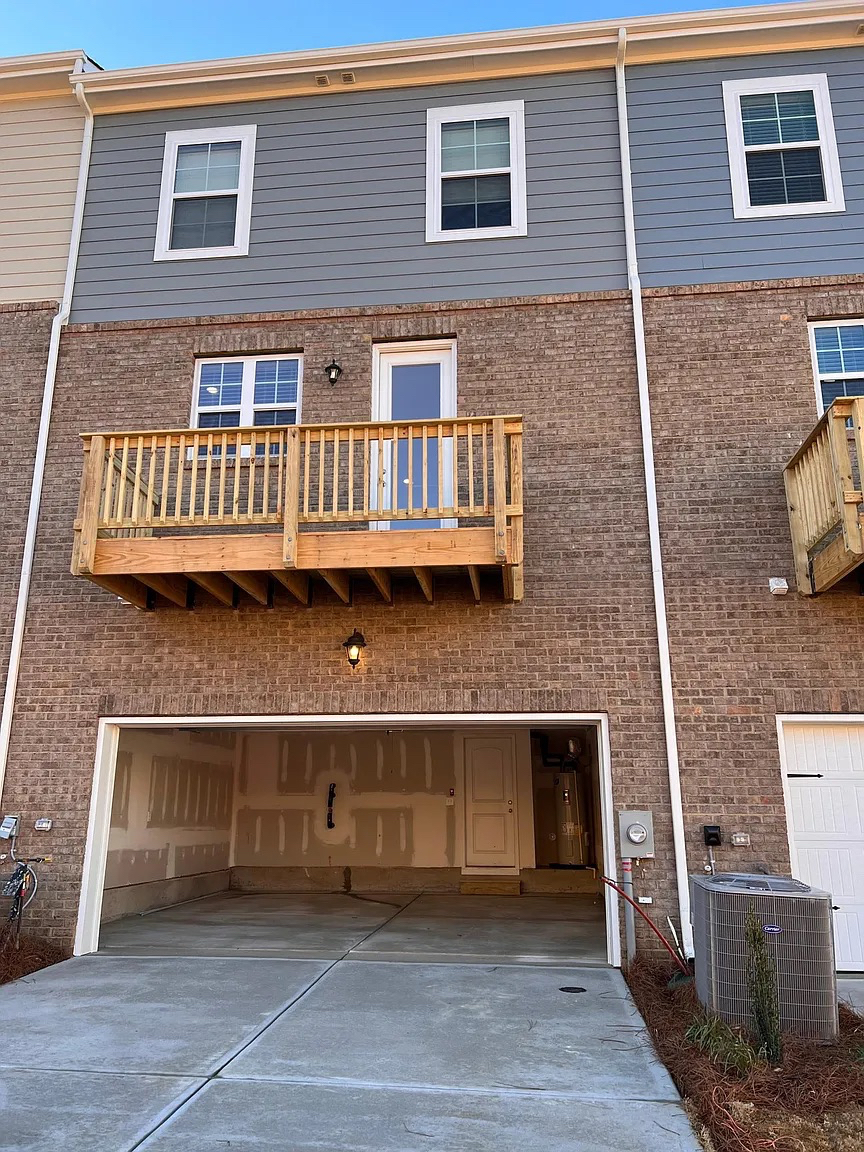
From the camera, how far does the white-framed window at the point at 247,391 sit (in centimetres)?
831

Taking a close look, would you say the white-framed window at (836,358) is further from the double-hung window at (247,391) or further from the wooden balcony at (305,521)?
the double-hung window at (247,391)

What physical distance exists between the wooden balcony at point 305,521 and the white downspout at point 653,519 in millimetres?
1292

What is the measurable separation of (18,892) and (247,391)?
5.04m

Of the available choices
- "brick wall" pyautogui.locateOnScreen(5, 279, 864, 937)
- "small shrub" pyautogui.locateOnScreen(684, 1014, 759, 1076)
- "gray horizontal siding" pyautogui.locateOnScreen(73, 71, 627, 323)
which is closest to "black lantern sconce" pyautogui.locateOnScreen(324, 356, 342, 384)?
"brick wall" pyautogui.locateOnScreen(5, 279, 864, 937)

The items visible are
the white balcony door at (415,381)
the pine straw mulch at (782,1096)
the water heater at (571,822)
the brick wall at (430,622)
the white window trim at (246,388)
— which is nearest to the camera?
the pine straw mulch at (782,1096)

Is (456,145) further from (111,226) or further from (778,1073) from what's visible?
(778,1073)

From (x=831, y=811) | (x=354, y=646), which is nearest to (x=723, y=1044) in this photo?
(x=831, y=811)

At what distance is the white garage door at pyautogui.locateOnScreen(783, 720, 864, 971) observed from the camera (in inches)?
264

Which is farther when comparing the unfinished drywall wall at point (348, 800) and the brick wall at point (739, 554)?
the unfinished drywall wall at point (348, 800)

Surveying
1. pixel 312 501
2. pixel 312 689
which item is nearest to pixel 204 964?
pixel 312 689

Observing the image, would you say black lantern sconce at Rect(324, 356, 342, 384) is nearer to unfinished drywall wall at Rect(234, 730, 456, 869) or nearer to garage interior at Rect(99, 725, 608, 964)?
garage interior at Rect(99, 725, 608, 964)

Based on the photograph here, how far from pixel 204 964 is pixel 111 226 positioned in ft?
24.5

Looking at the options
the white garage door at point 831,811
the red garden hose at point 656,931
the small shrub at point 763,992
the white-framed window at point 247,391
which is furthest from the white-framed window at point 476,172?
the small shrub at point 763,992

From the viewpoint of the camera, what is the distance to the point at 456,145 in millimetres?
→ 8797
